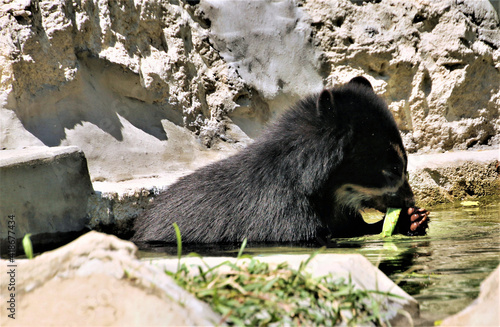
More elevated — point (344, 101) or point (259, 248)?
point (344, 101)

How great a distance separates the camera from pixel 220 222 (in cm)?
512

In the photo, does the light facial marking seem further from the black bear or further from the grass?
the grass

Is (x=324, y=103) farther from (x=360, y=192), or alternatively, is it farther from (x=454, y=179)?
(x=454, y=179)

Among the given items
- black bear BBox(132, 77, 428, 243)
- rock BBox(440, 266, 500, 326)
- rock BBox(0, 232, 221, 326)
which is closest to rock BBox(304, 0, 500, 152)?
black bear BBox(132, 77, 428, 243)

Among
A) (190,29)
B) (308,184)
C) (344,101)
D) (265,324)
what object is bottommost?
(265,324)

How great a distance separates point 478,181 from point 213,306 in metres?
6.62

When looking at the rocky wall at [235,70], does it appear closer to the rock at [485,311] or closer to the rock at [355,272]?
the rock at [355,272]

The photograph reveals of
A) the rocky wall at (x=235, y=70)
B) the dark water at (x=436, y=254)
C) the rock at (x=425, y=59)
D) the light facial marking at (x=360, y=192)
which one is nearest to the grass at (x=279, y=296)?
the dark water at (x=436, y=254)

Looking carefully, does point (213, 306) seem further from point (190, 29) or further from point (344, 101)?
point (190, 29)

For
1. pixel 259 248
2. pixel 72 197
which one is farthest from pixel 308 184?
pixel 72 197

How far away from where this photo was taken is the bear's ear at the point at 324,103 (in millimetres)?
5195

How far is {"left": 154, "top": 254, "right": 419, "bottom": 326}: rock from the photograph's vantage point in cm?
256

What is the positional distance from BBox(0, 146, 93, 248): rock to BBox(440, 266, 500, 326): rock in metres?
3.93

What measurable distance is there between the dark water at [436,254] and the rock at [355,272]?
16cm
